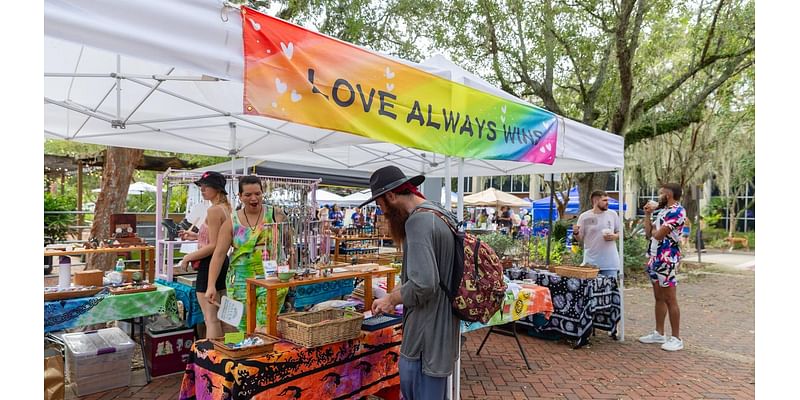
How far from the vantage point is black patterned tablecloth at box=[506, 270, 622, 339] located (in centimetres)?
560

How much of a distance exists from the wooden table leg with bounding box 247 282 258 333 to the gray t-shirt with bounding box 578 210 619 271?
176 inches

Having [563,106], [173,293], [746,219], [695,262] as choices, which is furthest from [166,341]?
[746,219]

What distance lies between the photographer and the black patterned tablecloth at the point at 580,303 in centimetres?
560

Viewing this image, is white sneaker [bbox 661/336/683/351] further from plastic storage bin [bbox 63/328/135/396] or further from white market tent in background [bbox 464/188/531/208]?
white market tent in background [bbox 464/188/531/208]

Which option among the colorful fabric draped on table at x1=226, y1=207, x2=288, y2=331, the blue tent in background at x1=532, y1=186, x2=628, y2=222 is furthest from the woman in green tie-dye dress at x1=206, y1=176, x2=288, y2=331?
the blue tent in background at x1=532, y1=186, x2=628, y2=222

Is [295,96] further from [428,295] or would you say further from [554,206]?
[554,206]

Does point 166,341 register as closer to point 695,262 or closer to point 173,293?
point 173,293

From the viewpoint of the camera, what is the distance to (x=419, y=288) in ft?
7.55

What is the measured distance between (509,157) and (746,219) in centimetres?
2581

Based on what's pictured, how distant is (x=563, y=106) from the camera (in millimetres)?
14469

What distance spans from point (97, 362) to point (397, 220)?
3134 mm

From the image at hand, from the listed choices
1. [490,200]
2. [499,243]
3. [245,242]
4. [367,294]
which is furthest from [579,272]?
[490,200]

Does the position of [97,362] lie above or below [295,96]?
below

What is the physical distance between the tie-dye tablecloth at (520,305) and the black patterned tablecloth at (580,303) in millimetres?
697
